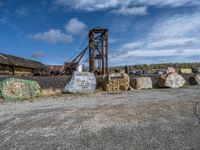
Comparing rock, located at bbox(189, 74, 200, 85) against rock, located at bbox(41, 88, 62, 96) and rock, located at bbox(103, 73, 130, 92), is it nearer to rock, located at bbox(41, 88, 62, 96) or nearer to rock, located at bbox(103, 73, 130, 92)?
rock, located at bbox(103, 73, 130, 92)

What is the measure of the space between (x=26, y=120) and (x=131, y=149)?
3.72 meters

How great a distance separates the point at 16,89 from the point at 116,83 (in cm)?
639

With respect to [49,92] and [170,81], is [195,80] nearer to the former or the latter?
[170,81]

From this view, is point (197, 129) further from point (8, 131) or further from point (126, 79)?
point (126, 79)

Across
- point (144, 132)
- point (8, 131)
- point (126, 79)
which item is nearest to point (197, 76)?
point (126, 79)

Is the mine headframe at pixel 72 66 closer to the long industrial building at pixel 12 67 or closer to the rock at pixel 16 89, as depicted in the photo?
the long industrial building at pixel 12 67

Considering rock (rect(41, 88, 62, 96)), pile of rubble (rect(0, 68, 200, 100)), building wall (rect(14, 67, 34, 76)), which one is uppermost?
building wall (rect(14, 67, 34, 76))

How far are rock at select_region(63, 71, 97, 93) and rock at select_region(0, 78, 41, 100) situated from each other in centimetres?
229

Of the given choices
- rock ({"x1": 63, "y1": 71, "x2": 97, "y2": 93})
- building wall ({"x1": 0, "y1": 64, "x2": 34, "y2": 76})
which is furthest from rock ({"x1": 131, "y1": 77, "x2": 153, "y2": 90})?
building wall ({"x1": 0, "y1": 64, "x2": 34, "y2": 76})

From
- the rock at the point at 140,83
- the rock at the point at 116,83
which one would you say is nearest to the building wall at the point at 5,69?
the rock at the point at 116,83

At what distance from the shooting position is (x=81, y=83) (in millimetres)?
15383

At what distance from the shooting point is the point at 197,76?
A: 18844 millimetres

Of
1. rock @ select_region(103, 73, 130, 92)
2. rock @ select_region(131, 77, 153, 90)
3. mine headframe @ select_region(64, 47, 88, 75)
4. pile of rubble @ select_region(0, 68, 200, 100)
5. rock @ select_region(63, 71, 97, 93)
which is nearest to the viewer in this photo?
pile of rubble @ select_region(0, 68, 200, 100)

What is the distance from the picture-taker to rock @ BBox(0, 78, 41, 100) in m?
12.7
